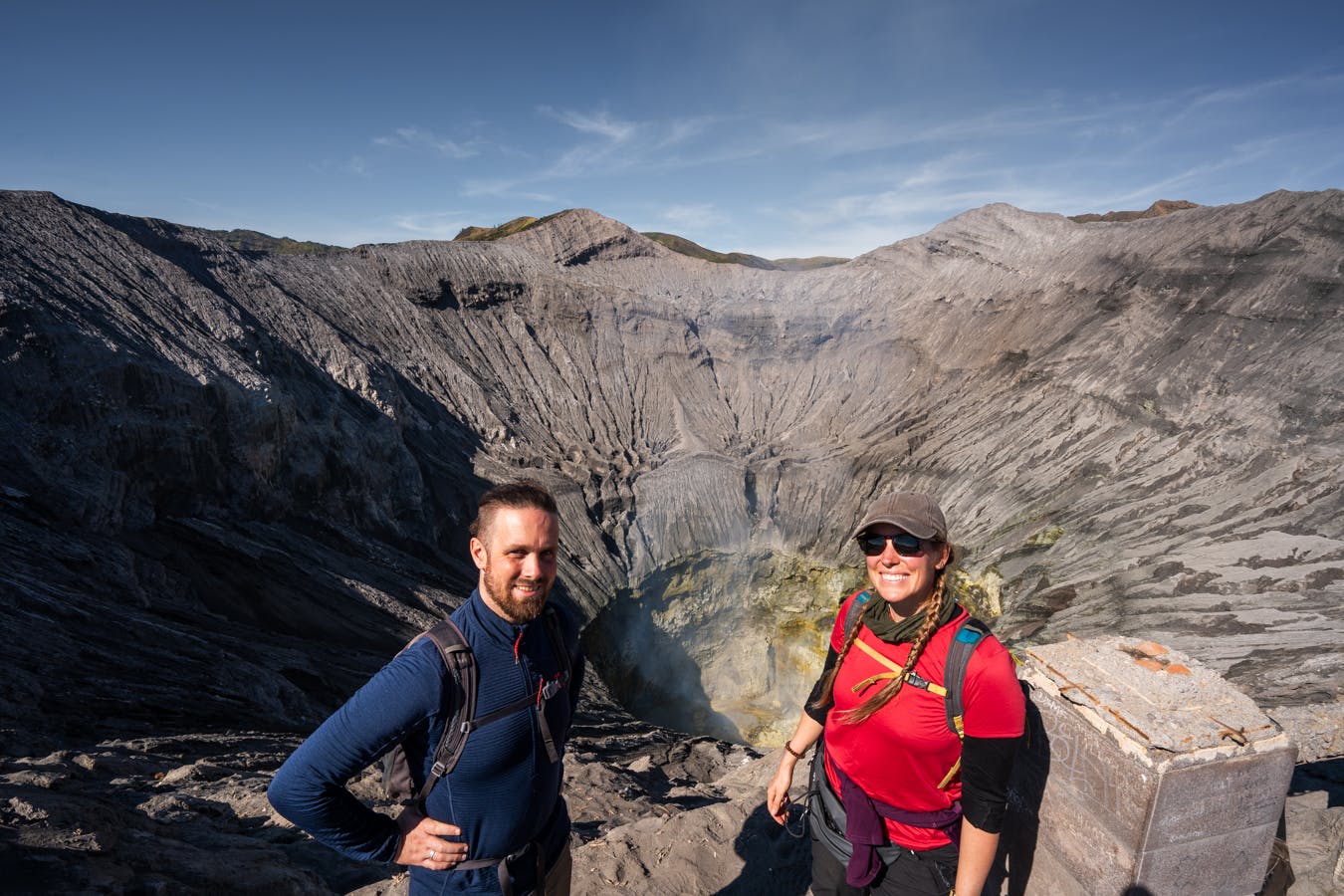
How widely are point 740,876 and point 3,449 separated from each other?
12178 millimetres

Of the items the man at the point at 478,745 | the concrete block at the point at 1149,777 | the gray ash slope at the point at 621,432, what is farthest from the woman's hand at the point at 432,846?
the gray ash slope at the point at 621,432

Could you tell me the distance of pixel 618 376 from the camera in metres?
28.4

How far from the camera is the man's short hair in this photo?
248cm

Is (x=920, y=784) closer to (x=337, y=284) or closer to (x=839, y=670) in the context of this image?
(x=839, y=670)

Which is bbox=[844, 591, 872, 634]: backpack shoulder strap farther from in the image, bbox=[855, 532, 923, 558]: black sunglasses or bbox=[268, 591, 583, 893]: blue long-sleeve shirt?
bbox=[268, 591, 583, 893]: blue long-sleeve shirt

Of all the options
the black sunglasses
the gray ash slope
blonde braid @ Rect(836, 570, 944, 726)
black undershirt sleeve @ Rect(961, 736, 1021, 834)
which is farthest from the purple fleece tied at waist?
the gray ash slope

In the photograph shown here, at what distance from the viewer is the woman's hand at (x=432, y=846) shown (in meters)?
2.39

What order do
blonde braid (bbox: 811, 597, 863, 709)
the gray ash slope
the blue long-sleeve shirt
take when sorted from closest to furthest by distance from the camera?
the blue long-sleeve shirt < blonde braid (bbox: 811, 597, 863, 709) < the gray ash slope

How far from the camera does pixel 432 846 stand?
2.40 meters

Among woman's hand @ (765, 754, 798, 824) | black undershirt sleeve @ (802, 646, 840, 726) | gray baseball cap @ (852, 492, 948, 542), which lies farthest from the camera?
woman's hand @ (765, 754, 798, 824)

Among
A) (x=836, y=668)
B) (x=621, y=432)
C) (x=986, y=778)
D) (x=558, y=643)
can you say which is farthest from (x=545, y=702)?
(x=621, y=432)

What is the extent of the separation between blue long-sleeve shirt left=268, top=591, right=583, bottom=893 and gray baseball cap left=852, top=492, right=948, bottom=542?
4.38 ft

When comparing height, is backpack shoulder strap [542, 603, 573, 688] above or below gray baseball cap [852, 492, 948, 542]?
below

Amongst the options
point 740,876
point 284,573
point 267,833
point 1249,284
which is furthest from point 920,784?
point 1249,284
